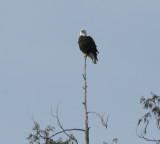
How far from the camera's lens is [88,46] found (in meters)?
18.8

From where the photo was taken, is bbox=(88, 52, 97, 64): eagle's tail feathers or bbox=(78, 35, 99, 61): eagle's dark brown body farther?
bbox=(78, 35, 99, 61): eagle's dark brown body

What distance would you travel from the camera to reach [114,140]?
45.1ft

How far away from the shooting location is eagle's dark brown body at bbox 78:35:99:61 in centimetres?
1858

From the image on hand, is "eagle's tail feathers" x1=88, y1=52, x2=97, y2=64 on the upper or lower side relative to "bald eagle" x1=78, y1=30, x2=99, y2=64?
lower

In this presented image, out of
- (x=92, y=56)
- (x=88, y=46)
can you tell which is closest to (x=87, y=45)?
(x=88, y=46)

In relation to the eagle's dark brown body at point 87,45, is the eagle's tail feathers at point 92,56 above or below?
below

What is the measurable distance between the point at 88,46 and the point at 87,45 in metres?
0.09

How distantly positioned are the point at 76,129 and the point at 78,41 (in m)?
7.62

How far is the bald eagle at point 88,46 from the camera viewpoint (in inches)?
728

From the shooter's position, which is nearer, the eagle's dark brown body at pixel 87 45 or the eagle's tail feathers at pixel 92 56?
the eagle's tail feathers at pixel 92 56

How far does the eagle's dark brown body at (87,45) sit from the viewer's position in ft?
61.0

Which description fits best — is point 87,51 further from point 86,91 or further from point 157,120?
point 86,91

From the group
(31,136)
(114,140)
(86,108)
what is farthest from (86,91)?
(31,136)

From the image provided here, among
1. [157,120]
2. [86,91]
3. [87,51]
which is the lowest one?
[86,91]
